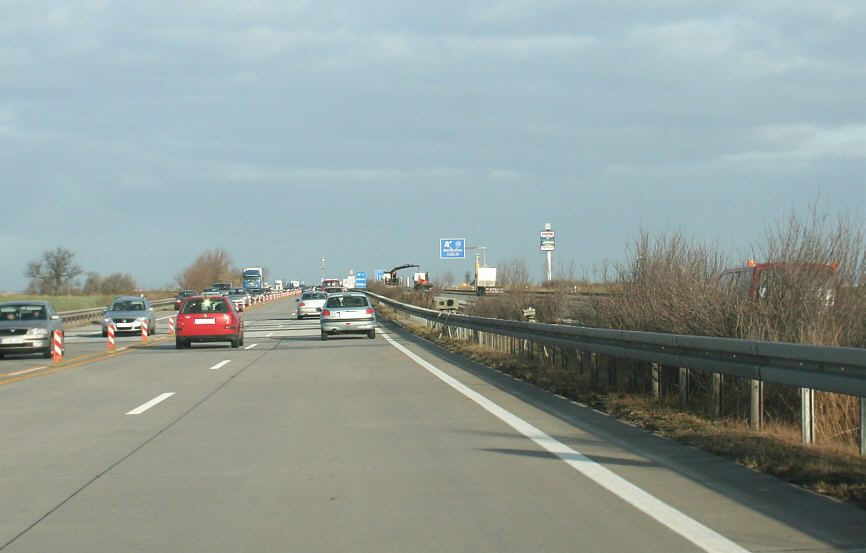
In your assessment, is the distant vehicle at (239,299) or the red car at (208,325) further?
the distant vehicle at (239,299)

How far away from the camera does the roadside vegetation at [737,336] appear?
831cm

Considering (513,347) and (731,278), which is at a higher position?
(731,278)

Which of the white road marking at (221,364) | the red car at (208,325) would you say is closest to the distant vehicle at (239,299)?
the red car at (208,325)

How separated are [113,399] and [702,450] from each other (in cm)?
906

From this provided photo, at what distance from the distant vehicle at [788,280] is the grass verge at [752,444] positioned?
1827 mm

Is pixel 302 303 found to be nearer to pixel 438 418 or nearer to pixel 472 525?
pixel 438 418

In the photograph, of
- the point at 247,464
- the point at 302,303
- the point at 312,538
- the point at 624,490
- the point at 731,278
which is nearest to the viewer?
the point at 312,538

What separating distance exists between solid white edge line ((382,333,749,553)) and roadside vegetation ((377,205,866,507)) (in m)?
1.30

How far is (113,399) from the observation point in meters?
14.1

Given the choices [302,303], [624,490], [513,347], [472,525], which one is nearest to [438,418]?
[624,490]

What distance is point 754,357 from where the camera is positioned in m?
9.27

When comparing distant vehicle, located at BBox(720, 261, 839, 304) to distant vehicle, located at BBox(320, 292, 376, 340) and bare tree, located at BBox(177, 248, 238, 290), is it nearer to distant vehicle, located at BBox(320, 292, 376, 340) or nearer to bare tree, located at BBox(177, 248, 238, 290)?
distant vehicle, located at BBox(320, 292, 376, 340)

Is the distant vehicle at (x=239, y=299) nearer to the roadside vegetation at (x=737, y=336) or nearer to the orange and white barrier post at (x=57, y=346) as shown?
the orange and white barrier post at (x=57, y=346)

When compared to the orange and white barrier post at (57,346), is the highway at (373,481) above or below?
below
